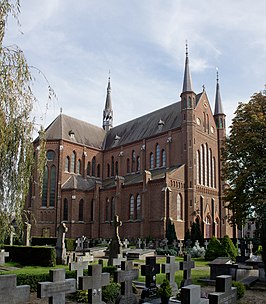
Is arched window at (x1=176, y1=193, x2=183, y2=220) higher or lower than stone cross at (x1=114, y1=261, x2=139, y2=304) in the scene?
higher

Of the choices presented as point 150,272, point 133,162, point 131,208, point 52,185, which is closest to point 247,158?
point 150,272

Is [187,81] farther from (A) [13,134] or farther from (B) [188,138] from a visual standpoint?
(A) [13,134]

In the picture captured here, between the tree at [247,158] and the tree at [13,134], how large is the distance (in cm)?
1401

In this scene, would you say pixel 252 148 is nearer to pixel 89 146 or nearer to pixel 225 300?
pixel 225 300

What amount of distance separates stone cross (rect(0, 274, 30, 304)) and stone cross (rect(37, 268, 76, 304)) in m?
0.90

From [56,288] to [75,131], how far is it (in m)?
46.5

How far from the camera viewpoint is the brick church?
39719 millimetres

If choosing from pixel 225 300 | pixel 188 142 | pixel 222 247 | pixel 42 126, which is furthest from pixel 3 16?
pixel 188 142

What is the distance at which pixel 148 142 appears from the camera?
47.2m

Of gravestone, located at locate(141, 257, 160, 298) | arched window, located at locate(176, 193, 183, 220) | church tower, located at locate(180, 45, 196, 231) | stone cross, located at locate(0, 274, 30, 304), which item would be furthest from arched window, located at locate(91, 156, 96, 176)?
stone cross, located at locate(0, 274, 30, 304)

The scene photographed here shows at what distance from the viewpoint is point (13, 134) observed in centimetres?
1025

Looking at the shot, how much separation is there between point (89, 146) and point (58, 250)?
30.9 metres

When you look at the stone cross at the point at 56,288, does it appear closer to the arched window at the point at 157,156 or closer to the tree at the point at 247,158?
the tree at the point at 247,158

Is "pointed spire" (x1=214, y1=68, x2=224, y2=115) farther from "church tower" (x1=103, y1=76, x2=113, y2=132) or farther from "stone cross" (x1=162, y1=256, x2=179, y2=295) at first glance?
"stone cross" (x1=162, y1=256, x2=179, y2=295)
